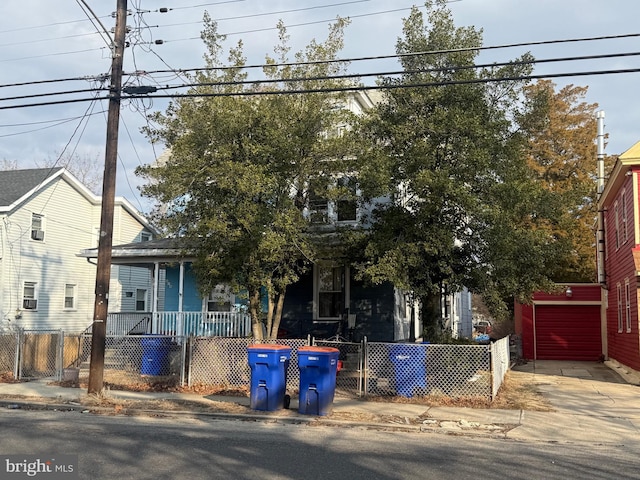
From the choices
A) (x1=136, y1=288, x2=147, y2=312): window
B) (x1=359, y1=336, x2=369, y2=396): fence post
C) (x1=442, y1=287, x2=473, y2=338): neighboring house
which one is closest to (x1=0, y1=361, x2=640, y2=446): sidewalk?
(x1=359, y1=336, x2=369, y2=396): fence post

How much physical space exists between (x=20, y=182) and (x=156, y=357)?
16.2 meters

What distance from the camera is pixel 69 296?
96.0 ft

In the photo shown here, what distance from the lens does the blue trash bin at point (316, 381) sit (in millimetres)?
10648

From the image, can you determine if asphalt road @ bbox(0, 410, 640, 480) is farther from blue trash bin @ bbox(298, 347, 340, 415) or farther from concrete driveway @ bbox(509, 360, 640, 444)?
blue trash bin @ bbox(298, 347, 340, 415)

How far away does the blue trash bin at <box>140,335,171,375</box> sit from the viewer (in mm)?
15125

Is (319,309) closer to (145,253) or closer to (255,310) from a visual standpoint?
(255,310)

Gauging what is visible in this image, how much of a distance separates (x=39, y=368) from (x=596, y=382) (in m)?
14.6

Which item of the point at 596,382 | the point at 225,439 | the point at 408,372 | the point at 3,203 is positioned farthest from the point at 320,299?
the point at 3,203

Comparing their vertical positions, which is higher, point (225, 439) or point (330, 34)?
point (330, 34)

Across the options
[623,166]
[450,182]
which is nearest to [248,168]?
[450,182]

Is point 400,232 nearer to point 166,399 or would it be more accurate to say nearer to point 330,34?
point 330,34

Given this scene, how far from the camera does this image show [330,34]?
14.8 meters

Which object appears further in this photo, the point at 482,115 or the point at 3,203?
the point at 3,203

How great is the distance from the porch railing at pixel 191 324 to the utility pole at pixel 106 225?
600 cm
